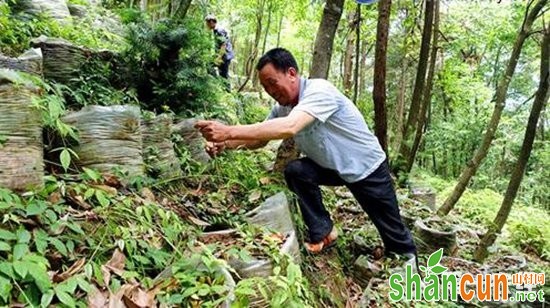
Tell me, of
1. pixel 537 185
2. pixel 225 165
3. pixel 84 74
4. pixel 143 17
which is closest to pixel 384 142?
pixel 225 165

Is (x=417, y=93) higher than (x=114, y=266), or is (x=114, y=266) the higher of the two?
(x=417, y=93)

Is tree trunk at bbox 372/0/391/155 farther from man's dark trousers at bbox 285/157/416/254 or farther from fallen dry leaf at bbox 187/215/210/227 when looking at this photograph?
fallen dry leaf at bbox 187/215/210/227

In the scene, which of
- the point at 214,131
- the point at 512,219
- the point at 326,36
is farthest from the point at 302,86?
the point at 512,219

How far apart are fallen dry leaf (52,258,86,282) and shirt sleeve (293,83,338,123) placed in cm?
145

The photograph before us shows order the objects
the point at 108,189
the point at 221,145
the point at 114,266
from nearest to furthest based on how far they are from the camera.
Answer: the point at 114,266 < the point at 108,189 < the point at 221,145

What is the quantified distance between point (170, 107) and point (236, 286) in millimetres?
2262

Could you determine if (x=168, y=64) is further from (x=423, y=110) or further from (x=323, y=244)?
(x=423, y=110)

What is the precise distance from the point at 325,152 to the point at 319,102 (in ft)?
1.44

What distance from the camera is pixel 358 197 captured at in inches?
134

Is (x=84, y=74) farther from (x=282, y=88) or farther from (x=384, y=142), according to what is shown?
(x=384, y=142)

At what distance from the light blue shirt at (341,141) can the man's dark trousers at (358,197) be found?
79 millimetres

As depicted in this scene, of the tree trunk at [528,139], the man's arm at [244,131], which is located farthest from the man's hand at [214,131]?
the tree trunk at [528,139]

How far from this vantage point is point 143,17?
425 centimetres

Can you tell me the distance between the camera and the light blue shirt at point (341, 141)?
3146 mm
